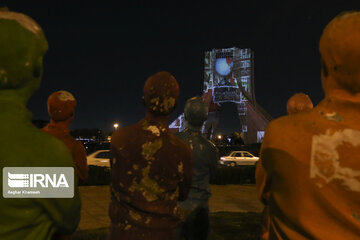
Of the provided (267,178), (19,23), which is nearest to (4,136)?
(19,23)

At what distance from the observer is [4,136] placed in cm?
128

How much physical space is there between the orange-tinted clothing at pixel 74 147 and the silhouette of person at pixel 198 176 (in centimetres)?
110

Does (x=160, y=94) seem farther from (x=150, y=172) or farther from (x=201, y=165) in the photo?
(x=201, y=165)

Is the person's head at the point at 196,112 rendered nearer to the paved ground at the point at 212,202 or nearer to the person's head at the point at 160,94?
the person's head at the point at 160,94

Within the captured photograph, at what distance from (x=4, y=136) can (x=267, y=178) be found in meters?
1.28

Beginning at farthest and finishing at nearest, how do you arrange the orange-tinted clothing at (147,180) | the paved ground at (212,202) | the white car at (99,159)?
the white car at (99,159), the paved ground at (212,202), the orange-tinted clothing at (147,180)

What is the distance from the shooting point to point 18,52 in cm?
134

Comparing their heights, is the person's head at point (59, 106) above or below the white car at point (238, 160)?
above

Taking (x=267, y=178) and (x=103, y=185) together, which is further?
(x=103, y=185)

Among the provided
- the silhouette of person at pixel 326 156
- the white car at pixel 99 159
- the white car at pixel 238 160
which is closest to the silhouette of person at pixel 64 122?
the silhouette of person at pixel 326 156

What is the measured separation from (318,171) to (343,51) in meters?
0.59

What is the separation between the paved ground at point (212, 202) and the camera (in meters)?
6.92

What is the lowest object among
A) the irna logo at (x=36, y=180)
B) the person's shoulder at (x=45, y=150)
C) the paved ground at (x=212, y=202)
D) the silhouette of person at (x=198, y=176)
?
the paved ground at (x=212, y=202)

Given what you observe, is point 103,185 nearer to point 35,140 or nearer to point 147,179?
point 147,179
